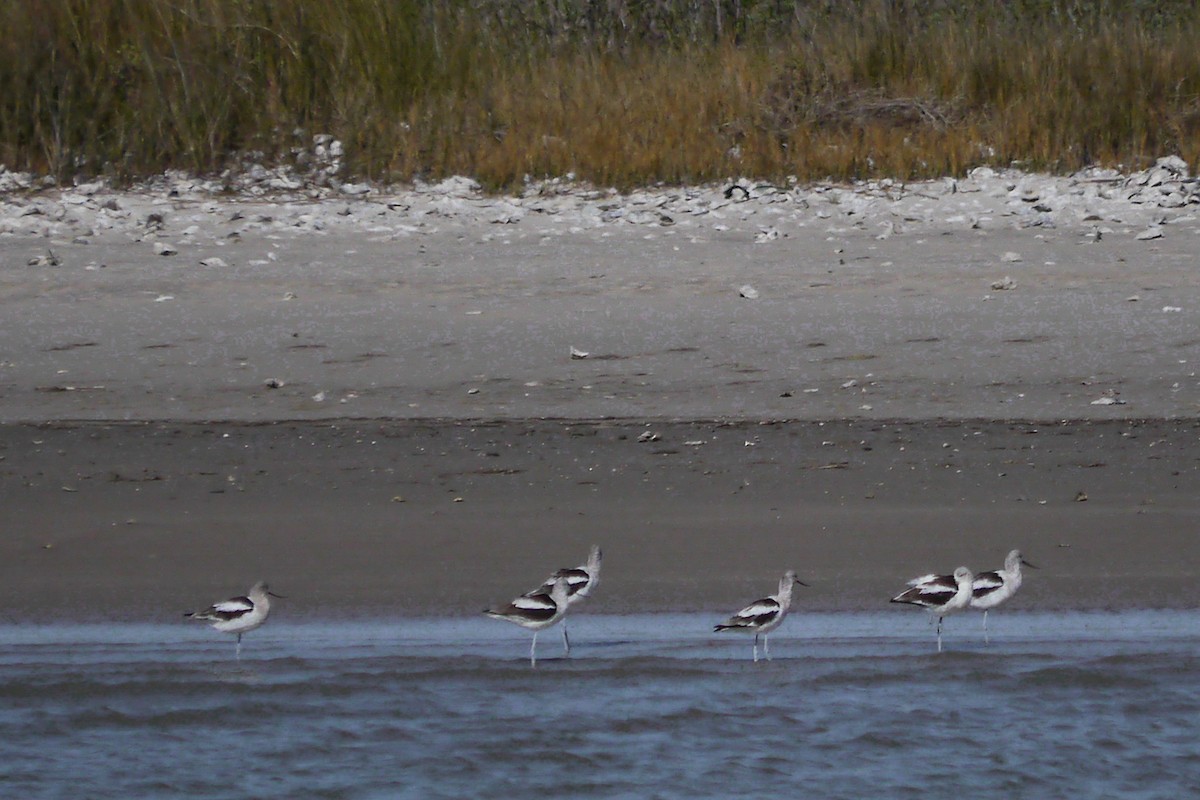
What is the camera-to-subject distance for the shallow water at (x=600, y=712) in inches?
200

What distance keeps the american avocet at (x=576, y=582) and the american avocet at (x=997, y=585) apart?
1.11 meters

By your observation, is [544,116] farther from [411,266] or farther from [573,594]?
[573,594]

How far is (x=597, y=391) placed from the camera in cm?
805

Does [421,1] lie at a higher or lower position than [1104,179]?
higher

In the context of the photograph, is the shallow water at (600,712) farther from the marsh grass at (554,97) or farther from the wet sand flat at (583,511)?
the marsh grass at (554,97)

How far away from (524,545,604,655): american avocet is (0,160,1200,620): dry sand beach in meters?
0.15

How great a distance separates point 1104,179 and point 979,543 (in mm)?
5092

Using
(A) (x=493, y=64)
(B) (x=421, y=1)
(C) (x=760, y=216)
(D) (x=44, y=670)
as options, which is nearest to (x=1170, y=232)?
(C) (x=760, y=216)

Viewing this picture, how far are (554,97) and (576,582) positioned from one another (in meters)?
6.90

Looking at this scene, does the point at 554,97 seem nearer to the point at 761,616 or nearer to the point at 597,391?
the point at 597,391

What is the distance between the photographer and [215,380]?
8219 mm

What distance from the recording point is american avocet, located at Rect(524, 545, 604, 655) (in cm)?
554

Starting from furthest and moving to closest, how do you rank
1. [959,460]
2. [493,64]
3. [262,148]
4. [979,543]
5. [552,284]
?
[493,64] < [262,148] < [552,284] < [959,460] < [979,543]

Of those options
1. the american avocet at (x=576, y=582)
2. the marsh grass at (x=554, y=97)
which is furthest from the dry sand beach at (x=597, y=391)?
the marsh grass at (x=554, y=97)
